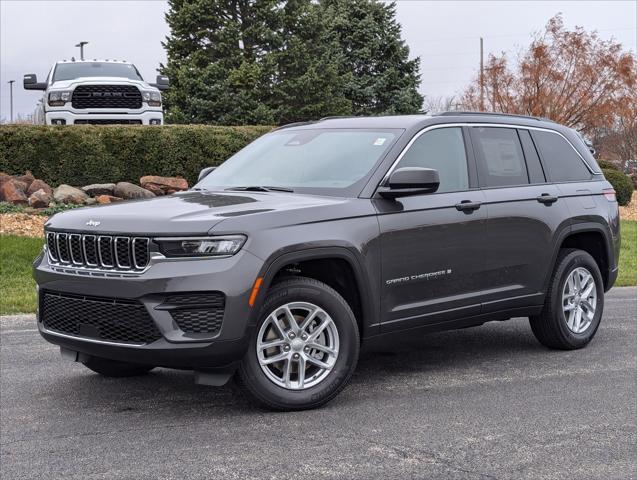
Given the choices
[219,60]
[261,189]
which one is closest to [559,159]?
[261,189]

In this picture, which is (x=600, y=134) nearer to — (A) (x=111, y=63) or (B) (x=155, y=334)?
(A) (x=111, y=63)

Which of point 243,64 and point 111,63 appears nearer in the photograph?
point 111,63

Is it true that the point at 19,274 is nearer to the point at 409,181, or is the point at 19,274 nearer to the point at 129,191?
the point at 129,191

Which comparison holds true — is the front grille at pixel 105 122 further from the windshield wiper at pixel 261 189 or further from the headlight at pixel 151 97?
the windshield wiper at pixel 261 189

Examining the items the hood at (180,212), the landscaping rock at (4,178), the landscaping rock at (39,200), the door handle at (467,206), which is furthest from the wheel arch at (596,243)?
the landscaping rock at (4,178)

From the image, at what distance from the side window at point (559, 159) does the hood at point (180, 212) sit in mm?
2447

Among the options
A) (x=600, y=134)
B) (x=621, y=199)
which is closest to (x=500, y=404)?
(x=621, y=199)

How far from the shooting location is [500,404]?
588 cm

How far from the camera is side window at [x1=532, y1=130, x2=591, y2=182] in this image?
7648 millimetres

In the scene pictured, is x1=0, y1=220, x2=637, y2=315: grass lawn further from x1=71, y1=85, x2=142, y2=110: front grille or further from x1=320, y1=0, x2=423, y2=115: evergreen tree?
x1=320, y1=0, x2=423, y2=115: evergreen tree

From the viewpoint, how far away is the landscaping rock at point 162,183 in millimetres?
17031

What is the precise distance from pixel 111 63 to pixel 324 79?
1487 centimetres

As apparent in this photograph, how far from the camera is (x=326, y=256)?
5633 mm

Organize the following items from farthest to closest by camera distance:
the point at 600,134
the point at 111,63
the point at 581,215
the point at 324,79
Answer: the point at 600,134 → the point at 324,79 → the point at 111,63 → the point at 581,215
